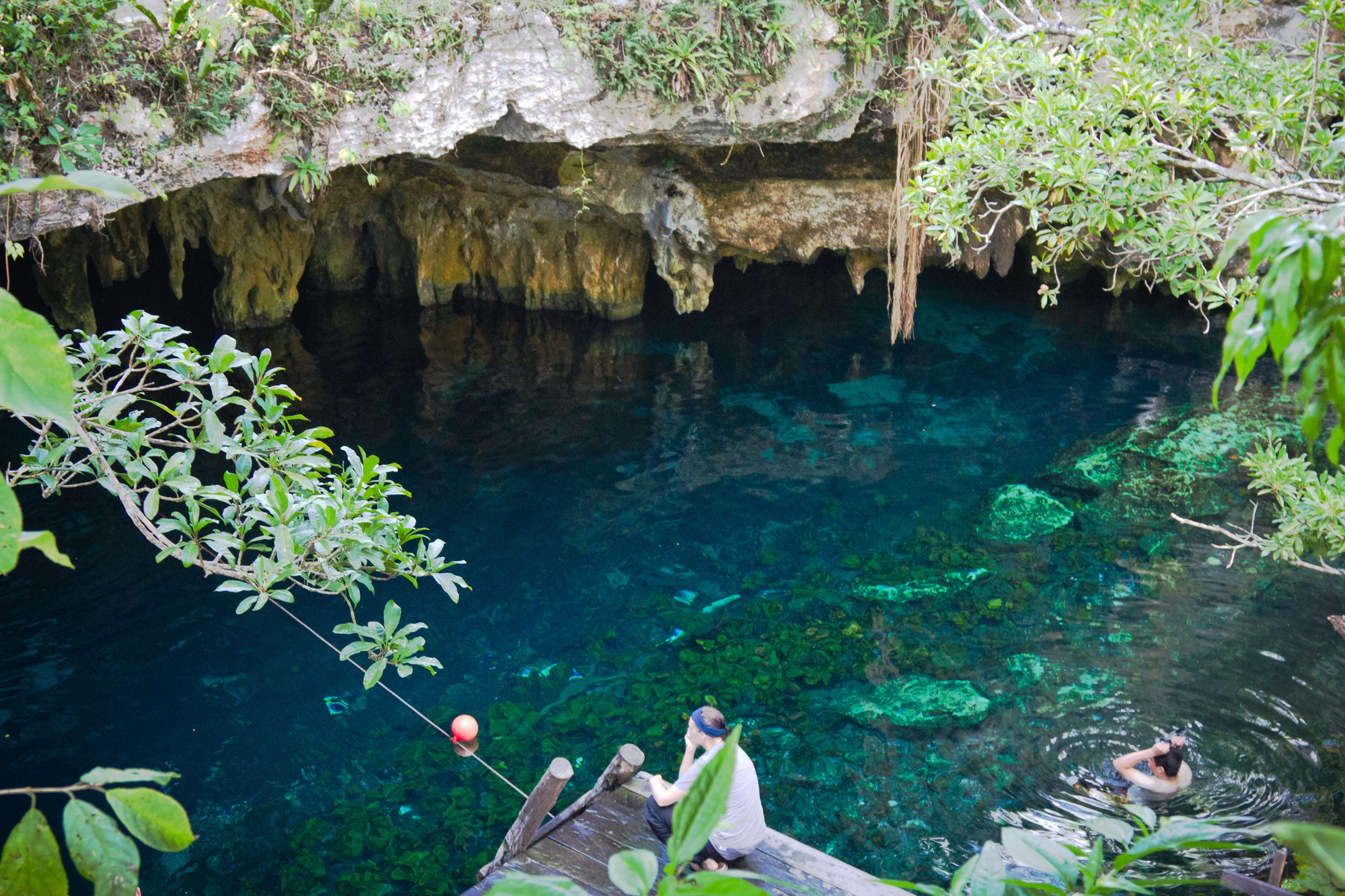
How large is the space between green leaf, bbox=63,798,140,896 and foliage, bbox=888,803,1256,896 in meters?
0.93

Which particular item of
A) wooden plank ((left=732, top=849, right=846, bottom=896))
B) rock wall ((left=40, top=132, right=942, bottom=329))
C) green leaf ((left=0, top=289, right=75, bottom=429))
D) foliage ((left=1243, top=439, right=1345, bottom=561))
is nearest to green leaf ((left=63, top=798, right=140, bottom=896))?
green leaf ((left=0, top=289, right=75, bottom=429))

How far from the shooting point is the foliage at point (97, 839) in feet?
3.39

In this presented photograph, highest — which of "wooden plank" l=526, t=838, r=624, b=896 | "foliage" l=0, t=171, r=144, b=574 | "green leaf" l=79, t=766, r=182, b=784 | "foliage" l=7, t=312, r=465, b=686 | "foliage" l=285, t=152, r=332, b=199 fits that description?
"foliage" l=285, t=152, r=332, b=199

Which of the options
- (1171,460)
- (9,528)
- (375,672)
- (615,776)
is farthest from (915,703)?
(9,528)

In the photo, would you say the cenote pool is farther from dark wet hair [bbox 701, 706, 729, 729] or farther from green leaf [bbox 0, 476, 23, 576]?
green leaf [bbox 0, 476, 23, 576]

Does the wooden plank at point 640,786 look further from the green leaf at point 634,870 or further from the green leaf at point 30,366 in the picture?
the green leaf at point 30,366

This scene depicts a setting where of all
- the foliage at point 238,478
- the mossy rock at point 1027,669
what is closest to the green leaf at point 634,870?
the foliage at point 238,478

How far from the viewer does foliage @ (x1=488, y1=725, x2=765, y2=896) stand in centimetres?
84

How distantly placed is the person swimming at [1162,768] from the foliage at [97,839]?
17.2ft

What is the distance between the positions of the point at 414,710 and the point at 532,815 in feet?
5.60

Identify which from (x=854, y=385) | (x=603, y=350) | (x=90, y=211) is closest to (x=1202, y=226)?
(x=90, y=211)

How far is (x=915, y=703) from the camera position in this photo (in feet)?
19.6

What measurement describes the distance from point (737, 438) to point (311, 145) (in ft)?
17.6

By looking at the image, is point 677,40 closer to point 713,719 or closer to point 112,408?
point 713,719
